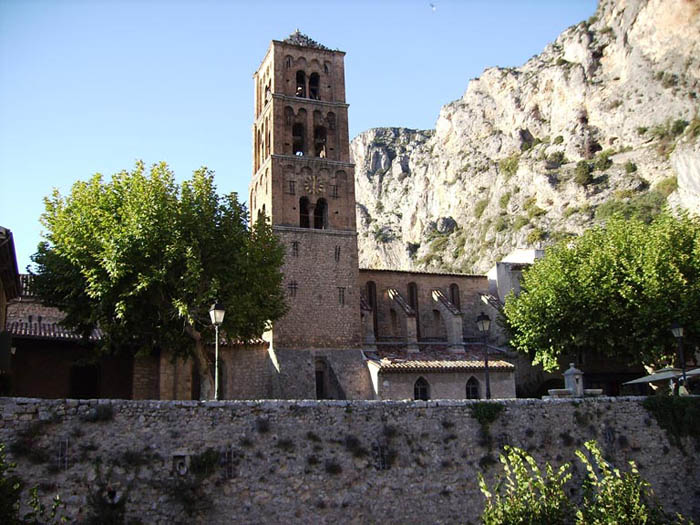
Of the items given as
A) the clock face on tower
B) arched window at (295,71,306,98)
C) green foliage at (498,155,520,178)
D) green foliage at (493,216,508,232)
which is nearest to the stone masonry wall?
the clock face on tower

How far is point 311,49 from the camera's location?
4644 cm

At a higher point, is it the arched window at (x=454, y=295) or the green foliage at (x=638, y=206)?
the green foliage at (x=638, y=206)

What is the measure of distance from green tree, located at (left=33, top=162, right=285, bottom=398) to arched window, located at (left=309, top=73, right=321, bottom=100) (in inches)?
608

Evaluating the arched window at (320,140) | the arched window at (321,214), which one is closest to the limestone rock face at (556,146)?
the arched window at (320,140)

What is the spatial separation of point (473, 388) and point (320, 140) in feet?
60.4

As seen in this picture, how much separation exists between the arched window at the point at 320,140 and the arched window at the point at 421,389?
15.5 m

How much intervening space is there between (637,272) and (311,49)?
974 inches

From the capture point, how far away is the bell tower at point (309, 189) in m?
41.4

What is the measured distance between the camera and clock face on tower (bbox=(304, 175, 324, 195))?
43.3 metres

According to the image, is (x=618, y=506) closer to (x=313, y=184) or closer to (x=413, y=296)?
(x=313, y=184)

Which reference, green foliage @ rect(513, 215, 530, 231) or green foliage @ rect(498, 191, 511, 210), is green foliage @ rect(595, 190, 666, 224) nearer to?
green foliage @ rect(513, 215, 530, 231)

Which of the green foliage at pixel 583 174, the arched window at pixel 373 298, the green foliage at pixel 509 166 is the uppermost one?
the green foliage at pixel 509 166

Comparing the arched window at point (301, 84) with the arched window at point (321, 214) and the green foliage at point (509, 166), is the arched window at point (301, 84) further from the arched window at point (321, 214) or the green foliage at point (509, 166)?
the green foliage at point (509, 166)

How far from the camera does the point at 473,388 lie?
4216 cm
